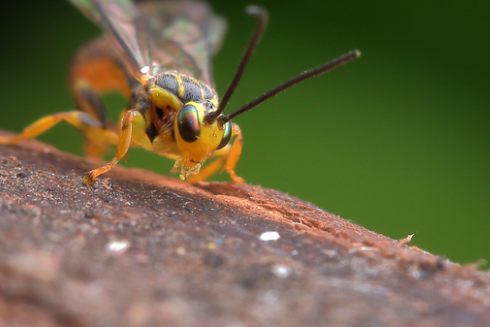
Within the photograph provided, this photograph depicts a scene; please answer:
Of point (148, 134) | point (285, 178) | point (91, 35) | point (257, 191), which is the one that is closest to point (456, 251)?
point (285, 178)

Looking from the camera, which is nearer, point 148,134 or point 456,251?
point 148,134

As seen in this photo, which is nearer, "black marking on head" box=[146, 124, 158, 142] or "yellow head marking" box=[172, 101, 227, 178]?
"yellow head marking" box=[172, 101, 227, 178]

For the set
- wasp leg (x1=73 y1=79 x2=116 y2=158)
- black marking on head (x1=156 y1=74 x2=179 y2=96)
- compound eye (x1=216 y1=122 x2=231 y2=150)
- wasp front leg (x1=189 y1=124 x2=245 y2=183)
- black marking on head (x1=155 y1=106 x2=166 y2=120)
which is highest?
black marking on head (x1=156 y1=74 x2=179 y2=96)

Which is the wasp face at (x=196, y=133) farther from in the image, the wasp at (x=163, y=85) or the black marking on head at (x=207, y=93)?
the black marking on head at (x=207, y=93)

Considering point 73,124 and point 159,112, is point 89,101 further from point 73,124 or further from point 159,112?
point 159,112

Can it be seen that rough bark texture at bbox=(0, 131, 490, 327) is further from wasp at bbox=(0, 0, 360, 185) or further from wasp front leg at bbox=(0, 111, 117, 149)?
wasp front leg at bbox=(0, 111, 117, 149)

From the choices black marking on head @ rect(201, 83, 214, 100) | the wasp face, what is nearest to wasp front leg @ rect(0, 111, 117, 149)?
black marking on head @ rect(201, 83, 214, 100)

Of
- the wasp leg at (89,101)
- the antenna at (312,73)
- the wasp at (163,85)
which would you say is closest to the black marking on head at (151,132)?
the wasp at (163,85)

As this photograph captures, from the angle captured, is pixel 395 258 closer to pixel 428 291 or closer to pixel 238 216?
pixel 428 291
